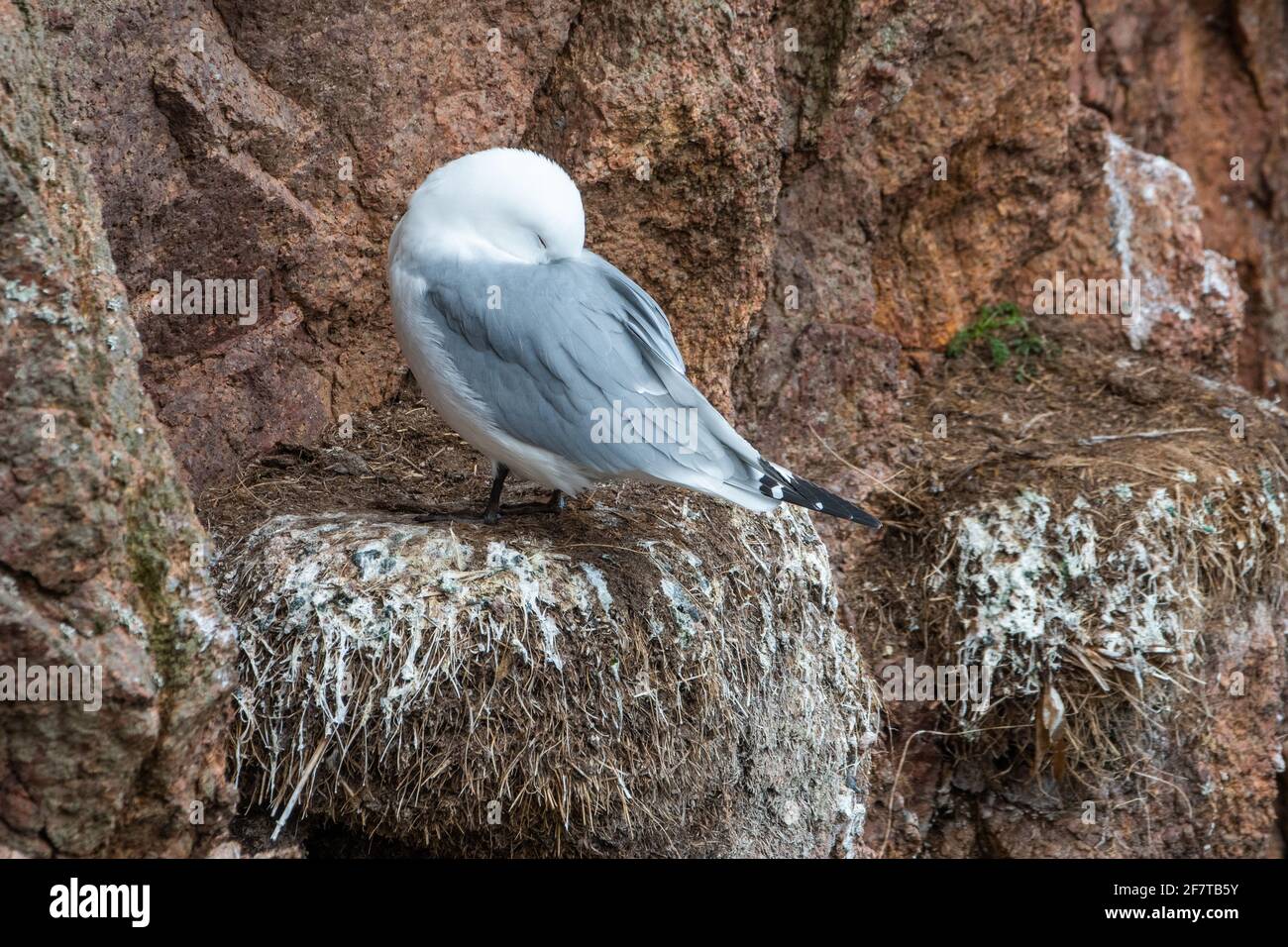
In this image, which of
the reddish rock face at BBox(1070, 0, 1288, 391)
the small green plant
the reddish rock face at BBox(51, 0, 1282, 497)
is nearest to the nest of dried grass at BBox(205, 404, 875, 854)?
the reddish rock face at BBox(51, 0, 1282, 497)

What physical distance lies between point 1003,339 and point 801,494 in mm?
2348

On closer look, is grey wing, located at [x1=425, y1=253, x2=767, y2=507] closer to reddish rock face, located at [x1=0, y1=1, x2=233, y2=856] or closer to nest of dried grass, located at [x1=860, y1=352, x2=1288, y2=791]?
reddish rock face, located at [x1=0, y1=1, x2=233, y2=856]

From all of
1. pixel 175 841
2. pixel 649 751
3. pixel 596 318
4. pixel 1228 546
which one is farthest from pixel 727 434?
pixel 1228 546

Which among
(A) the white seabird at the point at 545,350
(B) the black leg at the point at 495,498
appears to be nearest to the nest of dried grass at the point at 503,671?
(B) the black leg at the point at 495,498

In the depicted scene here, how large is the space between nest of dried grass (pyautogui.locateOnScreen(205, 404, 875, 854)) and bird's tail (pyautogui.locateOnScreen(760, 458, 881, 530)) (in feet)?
1.25

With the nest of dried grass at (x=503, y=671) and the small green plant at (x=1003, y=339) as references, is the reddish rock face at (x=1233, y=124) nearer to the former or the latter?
the small green plant at (x=1003, y=339)

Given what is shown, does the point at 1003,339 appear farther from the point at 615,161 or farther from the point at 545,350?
the point at 545,350

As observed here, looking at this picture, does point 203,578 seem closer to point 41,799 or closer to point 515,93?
point 41,799

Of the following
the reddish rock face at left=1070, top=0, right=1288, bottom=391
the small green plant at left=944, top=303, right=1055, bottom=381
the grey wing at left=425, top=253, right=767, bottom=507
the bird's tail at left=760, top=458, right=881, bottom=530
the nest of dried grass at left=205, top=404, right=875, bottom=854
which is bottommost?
the nest of dried grass at left=205, top=404, right=875, bottom=854

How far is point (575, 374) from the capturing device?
3268 mm

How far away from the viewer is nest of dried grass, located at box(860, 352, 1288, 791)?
4.28m

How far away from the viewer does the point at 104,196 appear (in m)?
3.41

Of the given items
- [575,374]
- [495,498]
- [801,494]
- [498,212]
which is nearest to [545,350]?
[575,374]

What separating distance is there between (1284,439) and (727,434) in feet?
8.22
